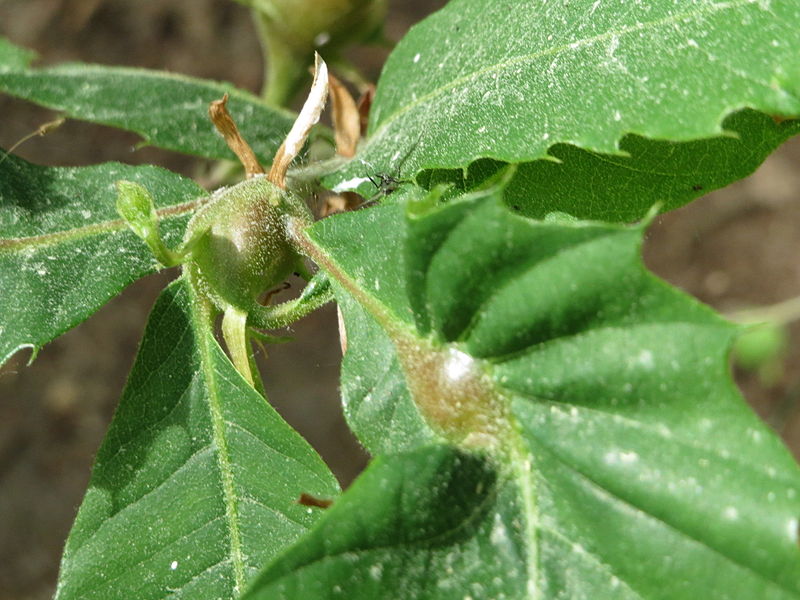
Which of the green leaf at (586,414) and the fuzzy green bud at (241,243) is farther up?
the fuzzy green bud at (241,243)

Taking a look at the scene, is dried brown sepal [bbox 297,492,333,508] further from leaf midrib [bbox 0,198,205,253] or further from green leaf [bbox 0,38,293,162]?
green leaf [bbox 0,38,293,162]

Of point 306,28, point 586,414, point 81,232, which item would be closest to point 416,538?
point 586,414

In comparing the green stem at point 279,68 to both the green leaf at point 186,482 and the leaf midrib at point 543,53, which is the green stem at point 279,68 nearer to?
the leaf midrib at point 543,53

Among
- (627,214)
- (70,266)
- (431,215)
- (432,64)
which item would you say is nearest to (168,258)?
(70,266)

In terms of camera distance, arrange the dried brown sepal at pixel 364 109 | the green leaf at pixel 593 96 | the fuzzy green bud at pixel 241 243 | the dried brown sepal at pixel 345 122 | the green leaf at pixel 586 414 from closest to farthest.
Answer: the green leaf at pixel 586 414 < the green leaf at pixel 593 96 < the fuzzy green bud at pixel 241 243 < the dried brown sepal at pixel 345 122 < the dried brown sepal at pixel 364 109

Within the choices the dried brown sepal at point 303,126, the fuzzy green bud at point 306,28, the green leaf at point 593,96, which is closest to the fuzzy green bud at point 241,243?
the dried brown sepal at point 303,126

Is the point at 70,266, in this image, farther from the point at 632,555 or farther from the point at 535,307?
the point at 632,555

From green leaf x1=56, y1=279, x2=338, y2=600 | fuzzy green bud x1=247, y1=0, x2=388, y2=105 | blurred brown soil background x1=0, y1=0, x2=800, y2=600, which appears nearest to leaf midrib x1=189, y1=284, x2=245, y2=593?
green leaf x1=56, y1=279, x2=338, y2=600
